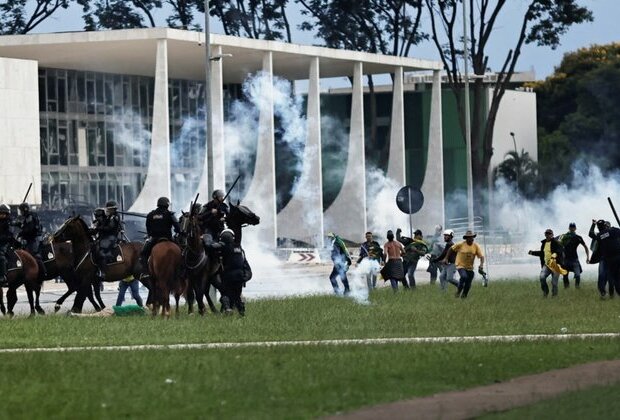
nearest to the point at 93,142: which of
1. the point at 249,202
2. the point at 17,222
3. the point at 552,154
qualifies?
the point at 249,202

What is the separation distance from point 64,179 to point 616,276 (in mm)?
48163

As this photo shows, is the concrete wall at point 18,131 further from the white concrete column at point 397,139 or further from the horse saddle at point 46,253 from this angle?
the horse saddle at point 46,253

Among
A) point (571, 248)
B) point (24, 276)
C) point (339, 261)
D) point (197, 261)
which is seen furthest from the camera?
point (339, 261)

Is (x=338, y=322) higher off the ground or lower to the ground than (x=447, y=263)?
lower

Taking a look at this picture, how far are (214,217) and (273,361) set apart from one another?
1050cm

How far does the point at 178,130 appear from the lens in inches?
3381

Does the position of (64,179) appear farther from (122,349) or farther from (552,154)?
(122,349)

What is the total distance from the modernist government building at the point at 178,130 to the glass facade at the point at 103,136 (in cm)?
7

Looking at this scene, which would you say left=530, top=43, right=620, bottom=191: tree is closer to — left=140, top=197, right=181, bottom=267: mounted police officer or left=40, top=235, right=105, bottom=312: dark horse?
left=40, top=235, right=105, bottom=312: dark horse

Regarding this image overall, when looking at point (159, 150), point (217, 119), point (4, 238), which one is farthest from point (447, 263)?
point (217, 119)

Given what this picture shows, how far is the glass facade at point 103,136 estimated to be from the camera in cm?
7831

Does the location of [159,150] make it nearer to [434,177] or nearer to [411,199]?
[434,177]

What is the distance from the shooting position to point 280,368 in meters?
18.8

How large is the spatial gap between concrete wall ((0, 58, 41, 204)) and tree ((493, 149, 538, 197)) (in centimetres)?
4023
